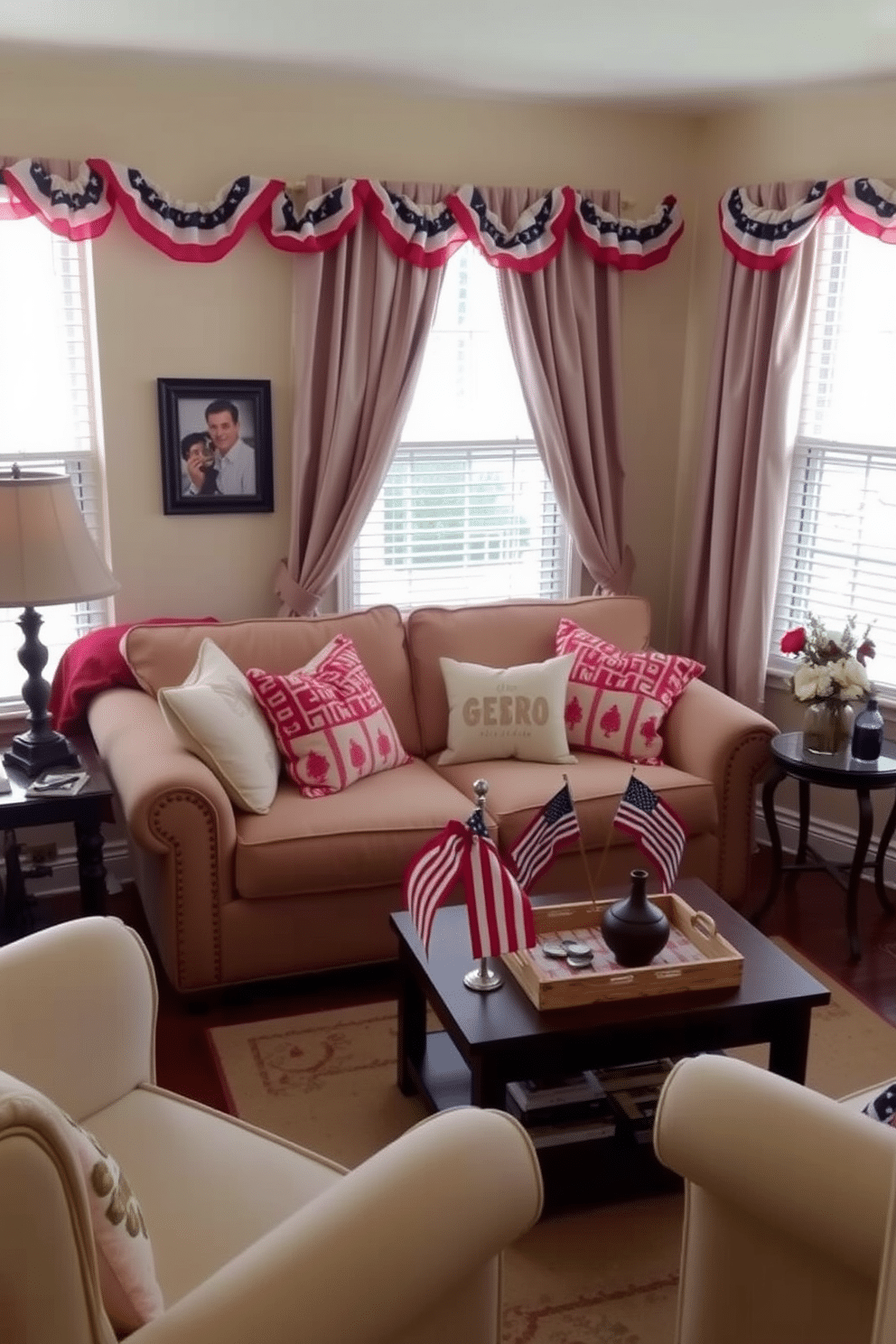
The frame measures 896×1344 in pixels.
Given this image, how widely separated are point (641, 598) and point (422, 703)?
0.94 metres

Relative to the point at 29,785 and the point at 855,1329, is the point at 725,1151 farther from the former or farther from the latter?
the point at 29,785

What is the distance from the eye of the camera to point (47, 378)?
3842 millimetres

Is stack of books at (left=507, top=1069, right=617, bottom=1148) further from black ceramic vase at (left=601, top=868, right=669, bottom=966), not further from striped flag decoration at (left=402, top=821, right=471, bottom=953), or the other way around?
striped flag decoration at (left=402, top=821, right=471, bottom=953)

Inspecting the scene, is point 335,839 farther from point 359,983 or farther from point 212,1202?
point 212,1202

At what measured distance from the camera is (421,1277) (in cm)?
152

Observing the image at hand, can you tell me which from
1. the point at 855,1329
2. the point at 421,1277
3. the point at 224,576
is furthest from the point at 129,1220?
the point at 224,576

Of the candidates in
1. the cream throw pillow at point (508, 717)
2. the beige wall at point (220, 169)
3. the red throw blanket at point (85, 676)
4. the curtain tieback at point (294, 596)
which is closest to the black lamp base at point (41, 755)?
the red throw blanket at point (85, 676)

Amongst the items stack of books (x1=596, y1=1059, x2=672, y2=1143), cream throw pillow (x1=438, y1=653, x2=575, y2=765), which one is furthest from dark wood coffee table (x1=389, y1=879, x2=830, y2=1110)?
cream throw pillow (x1=438, y1=653, x2=575, y2=765)

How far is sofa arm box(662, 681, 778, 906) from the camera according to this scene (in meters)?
3.65

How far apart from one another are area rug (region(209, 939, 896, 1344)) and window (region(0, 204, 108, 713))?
156 centimetres

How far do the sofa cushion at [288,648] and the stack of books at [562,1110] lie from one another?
150 centimetres

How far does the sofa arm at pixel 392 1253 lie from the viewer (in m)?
1.40

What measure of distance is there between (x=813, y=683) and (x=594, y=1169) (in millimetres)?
1708

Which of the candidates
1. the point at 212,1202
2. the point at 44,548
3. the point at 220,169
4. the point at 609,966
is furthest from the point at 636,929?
the point at 220,169
